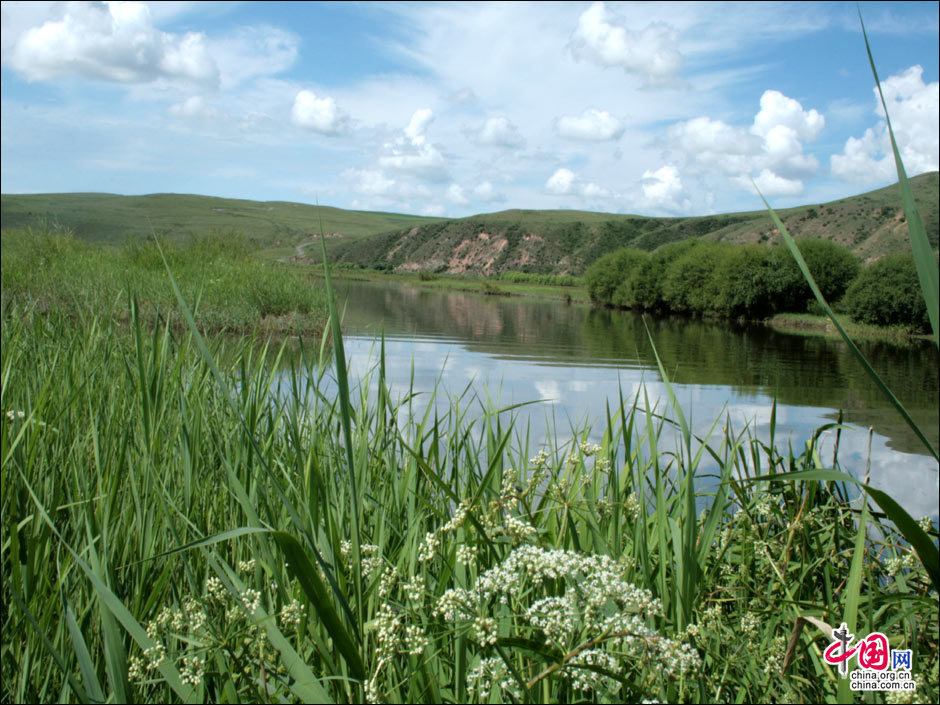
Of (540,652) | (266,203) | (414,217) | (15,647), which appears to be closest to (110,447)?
(15,647)

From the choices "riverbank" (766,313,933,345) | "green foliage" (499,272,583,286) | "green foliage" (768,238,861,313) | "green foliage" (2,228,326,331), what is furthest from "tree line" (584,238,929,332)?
"green foliage" (2,228,326,331)

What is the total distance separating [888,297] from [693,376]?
61.5 feet

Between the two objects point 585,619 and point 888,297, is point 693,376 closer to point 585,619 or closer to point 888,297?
point 585,619

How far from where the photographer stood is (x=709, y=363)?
16703mm

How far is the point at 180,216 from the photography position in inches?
4478

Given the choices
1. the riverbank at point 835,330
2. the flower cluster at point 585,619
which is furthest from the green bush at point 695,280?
the flower cluster at point 585,619

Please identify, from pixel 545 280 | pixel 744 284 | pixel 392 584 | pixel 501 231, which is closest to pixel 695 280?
pixel 744 284

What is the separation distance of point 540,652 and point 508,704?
0.29 m

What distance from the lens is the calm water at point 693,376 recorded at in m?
7.01

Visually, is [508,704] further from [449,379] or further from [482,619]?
[449,379]

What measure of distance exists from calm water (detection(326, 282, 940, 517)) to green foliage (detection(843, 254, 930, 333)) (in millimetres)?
3855

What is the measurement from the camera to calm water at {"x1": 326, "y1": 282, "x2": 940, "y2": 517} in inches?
276

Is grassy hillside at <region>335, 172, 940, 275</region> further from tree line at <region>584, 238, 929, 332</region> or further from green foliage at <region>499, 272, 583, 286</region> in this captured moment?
tree line at <region>584, 238, 929, 332</region>

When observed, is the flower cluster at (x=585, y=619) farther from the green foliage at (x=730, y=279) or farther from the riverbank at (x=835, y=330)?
the green foliage at (x=730, y=279)
